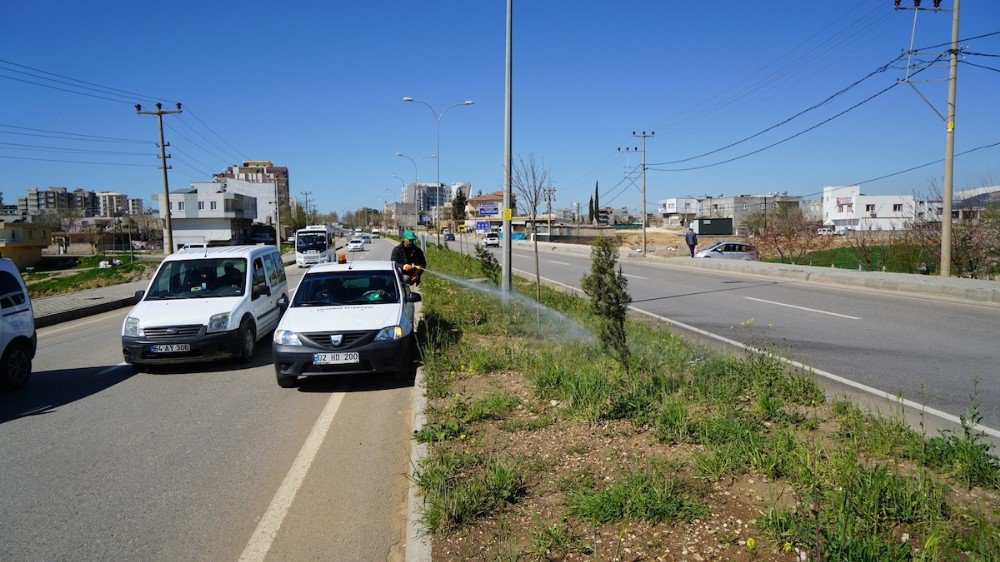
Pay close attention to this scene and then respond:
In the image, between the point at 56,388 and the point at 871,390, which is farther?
the point at 56,388

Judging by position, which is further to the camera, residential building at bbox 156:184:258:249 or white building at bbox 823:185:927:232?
white building at bbox 823:185:927:232

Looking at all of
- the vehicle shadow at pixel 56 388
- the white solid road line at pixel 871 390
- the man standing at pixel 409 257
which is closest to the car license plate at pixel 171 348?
the vehicle shadow at pixel 56 388

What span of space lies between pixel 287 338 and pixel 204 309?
7.52 ft

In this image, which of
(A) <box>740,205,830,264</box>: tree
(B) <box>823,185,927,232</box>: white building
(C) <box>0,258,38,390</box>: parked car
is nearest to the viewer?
(C) <box>0,258,38,390</box>: parked car

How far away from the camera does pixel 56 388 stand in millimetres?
8656

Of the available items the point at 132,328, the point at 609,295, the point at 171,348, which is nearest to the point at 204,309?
the point at 171,348

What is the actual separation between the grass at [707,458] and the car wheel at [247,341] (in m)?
3.55

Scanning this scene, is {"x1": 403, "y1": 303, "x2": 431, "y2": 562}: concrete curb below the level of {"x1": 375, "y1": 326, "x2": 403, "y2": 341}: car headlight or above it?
below

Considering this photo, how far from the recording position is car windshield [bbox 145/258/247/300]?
10.2m

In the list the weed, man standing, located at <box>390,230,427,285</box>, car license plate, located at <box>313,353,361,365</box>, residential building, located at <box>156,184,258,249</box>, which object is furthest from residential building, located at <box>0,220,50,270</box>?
the weed

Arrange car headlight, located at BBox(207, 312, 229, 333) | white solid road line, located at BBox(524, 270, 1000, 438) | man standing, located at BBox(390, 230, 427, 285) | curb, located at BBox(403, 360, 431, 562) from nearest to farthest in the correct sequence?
curb, located at BBox(403, 360, 431, 562) → white solid road line, located at BBox(524, 270, 1000, 438) → car headlight, located at BBox(207, 312, 229, 333) → man standing, located at BBox(390, 230, 427, 285)

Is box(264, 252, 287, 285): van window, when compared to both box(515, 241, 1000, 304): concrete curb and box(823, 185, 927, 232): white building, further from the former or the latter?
box(823, 185, 927, 232): white building

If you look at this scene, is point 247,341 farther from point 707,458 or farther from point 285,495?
point 707,458

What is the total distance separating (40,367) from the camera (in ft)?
33.4
